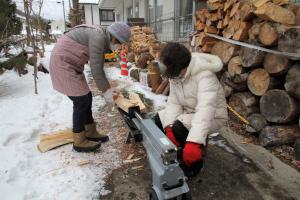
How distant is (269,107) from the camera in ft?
9.59

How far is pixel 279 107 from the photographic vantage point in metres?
2.80

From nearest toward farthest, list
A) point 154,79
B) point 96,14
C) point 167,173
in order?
point 167,173 < point 154,79 < point 96,14

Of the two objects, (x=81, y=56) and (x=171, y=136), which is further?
(x=81, y=56)

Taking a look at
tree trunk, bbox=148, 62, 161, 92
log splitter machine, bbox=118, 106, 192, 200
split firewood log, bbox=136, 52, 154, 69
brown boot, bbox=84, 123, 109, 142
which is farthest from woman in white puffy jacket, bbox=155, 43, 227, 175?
split firewood log, bbox=136, 52, 154, 69

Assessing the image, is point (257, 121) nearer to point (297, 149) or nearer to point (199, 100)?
point (297, 149)

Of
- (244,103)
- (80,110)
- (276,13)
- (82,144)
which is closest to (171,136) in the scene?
(80,110)

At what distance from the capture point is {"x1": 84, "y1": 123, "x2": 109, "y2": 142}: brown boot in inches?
128

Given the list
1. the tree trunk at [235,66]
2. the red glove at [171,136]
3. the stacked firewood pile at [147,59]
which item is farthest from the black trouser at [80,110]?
the tree trunk at [235,66]

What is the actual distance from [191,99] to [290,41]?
1.34m

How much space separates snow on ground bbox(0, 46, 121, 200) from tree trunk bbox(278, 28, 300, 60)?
2.38 meters

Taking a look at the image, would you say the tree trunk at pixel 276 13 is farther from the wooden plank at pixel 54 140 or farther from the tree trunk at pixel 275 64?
the wooden plank at pixel 54 140

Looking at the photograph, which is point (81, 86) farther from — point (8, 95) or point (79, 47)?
point (8, 95)

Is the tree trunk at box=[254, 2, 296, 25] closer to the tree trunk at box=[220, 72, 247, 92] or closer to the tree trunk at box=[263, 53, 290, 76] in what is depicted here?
the tree trunk at box=[263, 53, 290, 76]

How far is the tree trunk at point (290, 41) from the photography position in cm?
248
